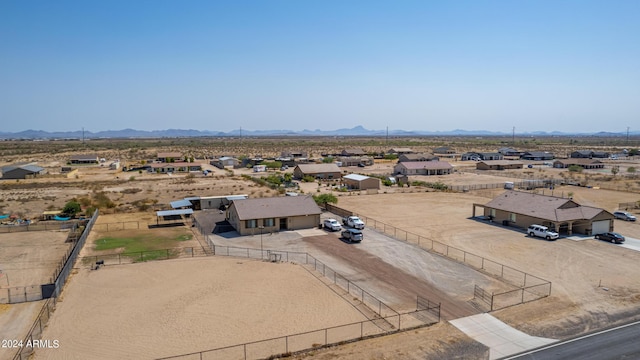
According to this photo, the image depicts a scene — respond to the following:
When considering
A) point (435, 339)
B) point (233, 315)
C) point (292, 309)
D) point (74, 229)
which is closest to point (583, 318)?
point (435, 339)

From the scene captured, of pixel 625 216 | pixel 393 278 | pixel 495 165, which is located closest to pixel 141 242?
pixel 393 278

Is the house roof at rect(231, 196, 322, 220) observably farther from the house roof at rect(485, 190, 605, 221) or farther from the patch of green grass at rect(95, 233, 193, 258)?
the house roof at rect(485, 190, 605, 221)

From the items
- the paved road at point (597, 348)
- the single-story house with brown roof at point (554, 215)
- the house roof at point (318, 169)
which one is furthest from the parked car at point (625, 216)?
the house roof at point (318, 169)

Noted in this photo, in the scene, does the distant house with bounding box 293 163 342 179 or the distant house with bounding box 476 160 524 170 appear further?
the distant house with bounding box 476 160 524 170

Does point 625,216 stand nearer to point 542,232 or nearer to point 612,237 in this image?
point 612,237

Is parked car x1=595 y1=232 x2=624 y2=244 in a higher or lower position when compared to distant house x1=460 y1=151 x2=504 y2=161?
lower

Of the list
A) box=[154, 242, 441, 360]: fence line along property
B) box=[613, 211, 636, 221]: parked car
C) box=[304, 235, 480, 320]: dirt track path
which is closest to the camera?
box=[154, 242, 441, 360]: fence line along property

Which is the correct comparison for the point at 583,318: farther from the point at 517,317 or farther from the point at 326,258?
the point at 326,258

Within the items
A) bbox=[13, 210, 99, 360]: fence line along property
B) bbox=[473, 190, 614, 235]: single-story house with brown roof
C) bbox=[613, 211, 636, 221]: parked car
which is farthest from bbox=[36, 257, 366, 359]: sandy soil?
bbox=[613, 211, 636, 221]: parked car
